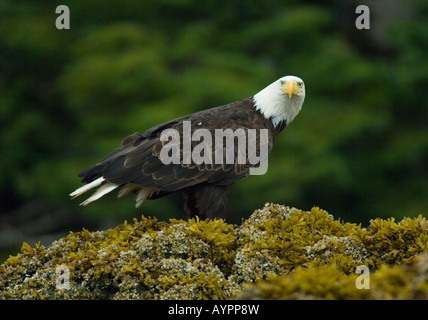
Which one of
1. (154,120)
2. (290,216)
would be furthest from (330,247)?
(154,120)

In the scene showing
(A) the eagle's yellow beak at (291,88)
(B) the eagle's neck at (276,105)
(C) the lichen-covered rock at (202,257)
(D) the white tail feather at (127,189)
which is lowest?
(C) the lichen-covered rock at (202,257)

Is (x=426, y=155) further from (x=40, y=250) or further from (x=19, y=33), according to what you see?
(x=40, y=250)

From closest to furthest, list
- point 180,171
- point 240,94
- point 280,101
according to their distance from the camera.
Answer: point 180,171 < point 280,101 < point 240,94

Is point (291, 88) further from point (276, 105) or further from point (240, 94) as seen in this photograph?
point (240, 94)

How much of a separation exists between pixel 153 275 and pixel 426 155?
14.1 meters

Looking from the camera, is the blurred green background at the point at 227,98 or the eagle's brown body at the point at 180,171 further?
the blurred green background at the point at 227,98

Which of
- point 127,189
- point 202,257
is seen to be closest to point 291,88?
point 127,189

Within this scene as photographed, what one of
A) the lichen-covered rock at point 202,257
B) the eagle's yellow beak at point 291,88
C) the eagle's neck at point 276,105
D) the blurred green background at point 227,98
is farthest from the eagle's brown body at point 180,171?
the blurred green background at point 227,98

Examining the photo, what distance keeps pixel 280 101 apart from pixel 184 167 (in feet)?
4.24

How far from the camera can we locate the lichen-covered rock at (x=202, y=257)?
5641 mm

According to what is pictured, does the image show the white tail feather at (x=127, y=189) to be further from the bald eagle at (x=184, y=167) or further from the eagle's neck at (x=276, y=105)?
the eagle's neck at (x=276, y=105)

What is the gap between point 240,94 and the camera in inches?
661

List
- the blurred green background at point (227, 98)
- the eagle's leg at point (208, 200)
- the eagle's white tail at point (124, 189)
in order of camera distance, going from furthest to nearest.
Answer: the blurred green background at point (227, 98) < the eagle's leg at point (208, 200) < the eagle's white tail at point (124, 189)
